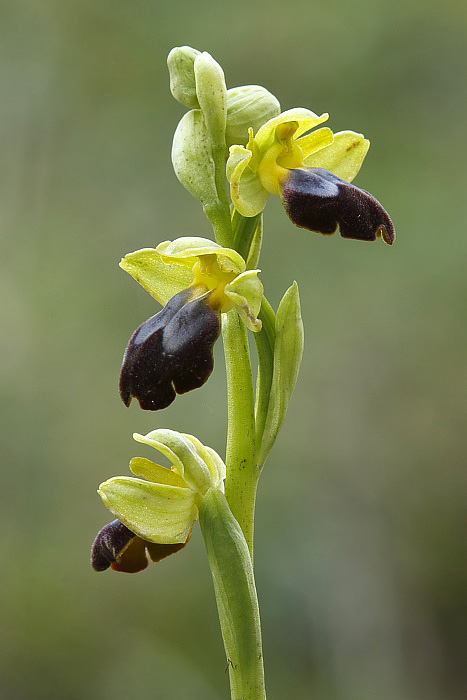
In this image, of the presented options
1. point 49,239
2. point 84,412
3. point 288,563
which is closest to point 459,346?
point 288,563

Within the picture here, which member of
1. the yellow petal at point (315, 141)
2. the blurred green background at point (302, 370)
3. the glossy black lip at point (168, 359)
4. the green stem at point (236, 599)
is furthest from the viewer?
the blurred green background at point (302, 370)

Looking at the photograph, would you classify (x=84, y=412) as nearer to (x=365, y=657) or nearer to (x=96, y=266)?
(x=96, y=266)

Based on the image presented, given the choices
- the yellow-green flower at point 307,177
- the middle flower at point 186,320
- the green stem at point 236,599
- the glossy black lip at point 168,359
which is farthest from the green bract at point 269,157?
the green stem at point 236,599

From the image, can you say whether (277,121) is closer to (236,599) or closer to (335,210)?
(335,210)

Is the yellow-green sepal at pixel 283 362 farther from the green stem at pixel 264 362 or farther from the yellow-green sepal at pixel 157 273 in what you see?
the yellow-green sepal at pixel 157 273

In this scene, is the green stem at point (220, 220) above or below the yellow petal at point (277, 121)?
below

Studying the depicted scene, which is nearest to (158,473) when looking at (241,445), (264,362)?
(241,445)

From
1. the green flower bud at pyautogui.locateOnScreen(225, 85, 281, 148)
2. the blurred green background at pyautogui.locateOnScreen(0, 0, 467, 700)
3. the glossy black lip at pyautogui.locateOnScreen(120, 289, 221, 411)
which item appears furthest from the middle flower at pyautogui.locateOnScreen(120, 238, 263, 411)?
the blurred green background at pyautogui.locateOnScreen(0, 0, 467, 700)
